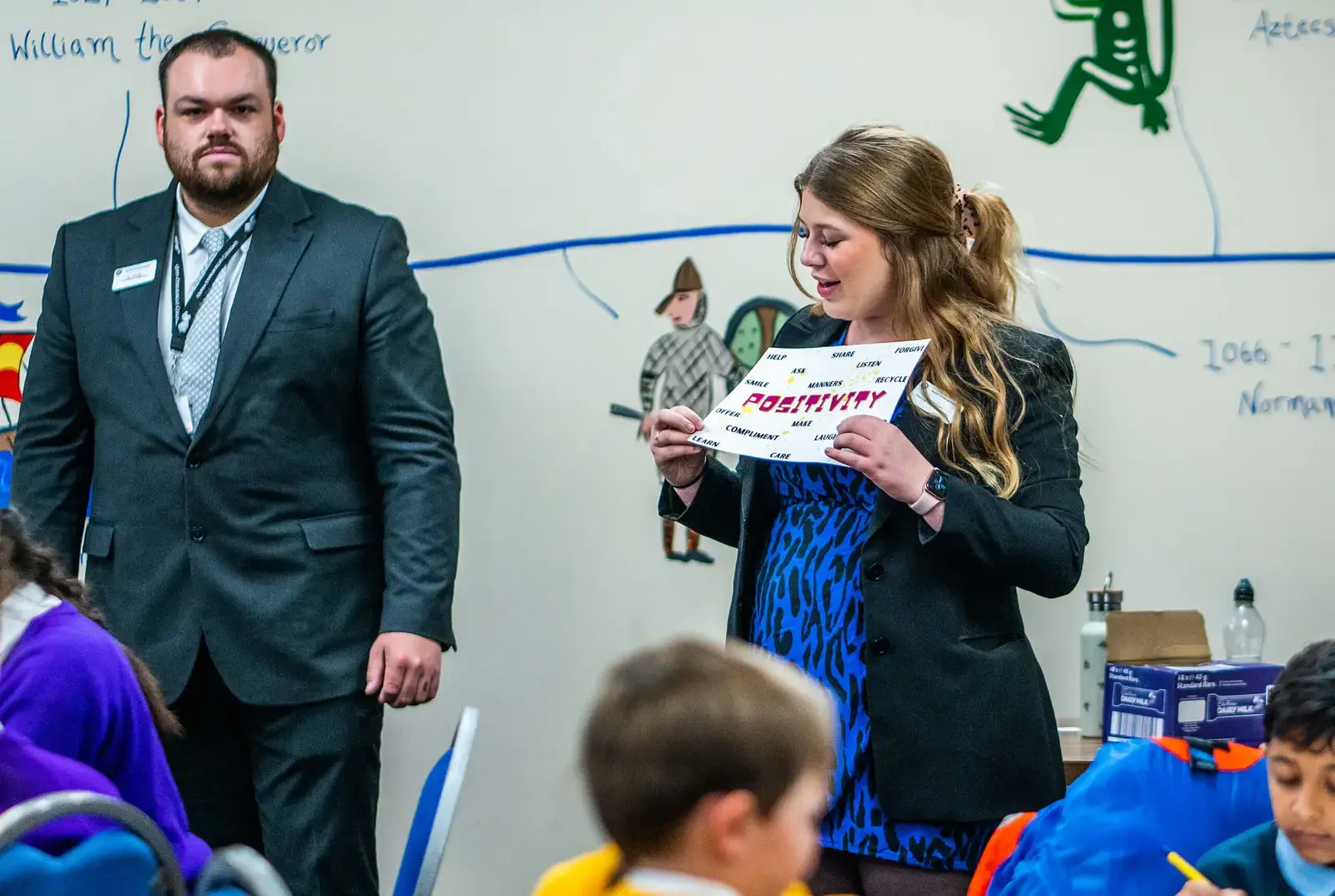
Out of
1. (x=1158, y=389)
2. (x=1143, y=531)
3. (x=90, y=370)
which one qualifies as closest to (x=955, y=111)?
(x=1158, y=389)

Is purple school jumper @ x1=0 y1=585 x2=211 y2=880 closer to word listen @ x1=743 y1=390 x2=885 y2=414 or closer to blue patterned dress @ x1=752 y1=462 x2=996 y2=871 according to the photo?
blue patterned dress @ x1=752 y1=462 x2=996 y2=871

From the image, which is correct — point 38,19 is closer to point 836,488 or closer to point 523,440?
point 523,440

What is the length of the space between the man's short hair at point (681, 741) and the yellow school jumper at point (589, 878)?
24 mm

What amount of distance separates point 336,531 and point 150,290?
0.56 meters

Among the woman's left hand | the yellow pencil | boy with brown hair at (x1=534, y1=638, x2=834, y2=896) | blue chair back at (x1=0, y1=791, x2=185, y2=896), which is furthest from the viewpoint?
the woman's left hand

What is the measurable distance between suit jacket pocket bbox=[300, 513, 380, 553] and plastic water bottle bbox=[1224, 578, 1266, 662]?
177cm

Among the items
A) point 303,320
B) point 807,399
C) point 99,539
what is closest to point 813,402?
point 807,399

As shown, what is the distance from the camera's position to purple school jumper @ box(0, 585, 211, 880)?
5.71 ft

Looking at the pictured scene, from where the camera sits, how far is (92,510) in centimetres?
271

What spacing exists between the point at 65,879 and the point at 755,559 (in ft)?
3.44

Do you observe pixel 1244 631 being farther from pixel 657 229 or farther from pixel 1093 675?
pixel 657 229

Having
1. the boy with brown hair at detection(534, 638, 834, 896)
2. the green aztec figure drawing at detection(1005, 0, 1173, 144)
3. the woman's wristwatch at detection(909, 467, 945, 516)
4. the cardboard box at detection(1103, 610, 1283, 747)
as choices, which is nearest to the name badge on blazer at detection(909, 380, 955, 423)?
the woman's wristwatch at detection(909, 467, 945, 516)

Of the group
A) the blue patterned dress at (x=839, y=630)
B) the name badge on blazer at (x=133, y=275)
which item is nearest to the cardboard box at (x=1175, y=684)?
the blue patterned dress at (x=839, y=630)

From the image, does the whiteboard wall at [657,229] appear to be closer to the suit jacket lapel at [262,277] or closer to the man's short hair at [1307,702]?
the suit jacket lapel at [262,277]
